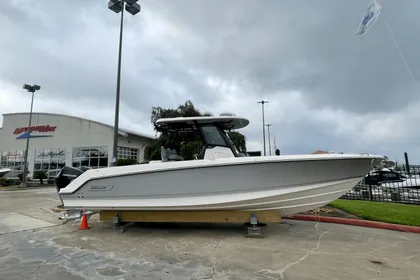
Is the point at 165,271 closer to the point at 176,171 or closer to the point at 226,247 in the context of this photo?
the point at 226,247

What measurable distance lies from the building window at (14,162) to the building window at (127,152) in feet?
37.1

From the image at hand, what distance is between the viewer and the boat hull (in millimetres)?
4215

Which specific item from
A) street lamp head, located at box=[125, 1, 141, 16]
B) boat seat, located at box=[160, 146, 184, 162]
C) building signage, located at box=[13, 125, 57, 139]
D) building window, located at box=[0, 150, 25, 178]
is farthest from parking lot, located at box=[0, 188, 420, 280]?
building window, located at box=[0, 150, 25, 178]

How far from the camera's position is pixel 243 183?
4297 millimetres

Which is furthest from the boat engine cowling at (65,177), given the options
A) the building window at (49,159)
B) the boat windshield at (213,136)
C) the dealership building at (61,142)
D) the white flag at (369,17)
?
the building window at (49,159)

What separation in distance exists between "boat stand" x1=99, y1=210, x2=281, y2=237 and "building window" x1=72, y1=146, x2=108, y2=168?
17469 millimetres

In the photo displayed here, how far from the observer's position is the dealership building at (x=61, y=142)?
21500 mm

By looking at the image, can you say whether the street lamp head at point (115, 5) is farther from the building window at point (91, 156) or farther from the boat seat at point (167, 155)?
the building window at point (91, 156)

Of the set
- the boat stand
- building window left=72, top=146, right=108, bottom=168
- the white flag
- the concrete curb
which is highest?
the white flag

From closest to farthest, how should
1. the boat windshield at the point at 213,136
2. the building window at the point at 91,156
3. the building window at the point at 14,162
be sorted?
the boat windshield at the point at 213,136
the building window at the point at 91,156
the building window at the point at 14,162

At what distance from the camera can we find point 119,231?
5.06 m

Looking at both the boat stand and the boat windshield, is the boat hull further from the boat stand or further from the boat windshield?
the boat windshield

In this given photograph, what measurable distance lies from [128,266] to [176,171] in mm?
1686

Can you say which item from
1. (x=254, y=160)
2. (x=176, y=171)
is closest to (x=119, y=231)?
(x=176, y=171)
